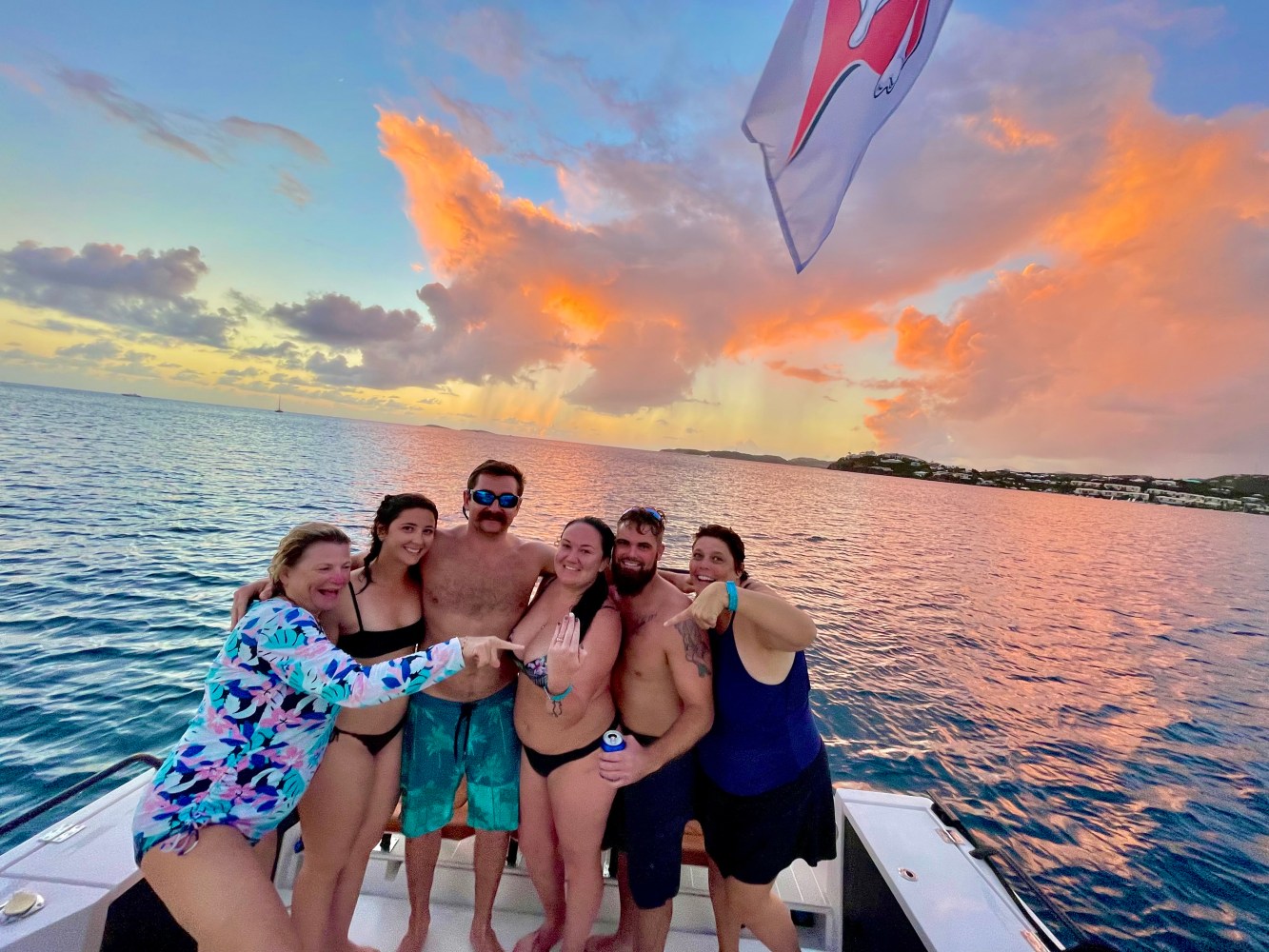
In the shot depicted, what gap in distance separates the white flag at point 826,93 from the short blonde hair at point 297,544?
363cm

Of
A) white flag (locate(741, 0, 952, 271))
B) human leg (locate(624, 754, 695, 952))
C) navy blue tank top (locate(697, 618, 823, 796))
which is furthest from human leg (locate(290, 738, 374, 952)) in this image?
white flag (locate(741, 0, 952, 271))

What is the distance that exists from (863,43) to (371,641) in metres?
5.10

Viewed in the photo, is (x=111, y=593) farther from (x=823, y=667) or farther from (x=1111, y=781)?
(x=1111, y=781)

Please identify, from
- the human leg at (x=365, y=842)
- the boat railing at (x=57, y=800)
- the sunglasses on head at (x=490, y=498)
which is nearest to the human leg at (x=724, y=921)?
the human leg at (x=365, y=842)

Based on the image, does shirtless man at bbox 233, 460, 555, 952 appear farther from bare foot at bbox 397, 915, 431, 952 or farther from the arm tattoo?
the arm tattoo

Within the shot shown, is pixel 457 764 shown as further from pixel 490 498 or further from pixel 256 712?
pixel 490 498

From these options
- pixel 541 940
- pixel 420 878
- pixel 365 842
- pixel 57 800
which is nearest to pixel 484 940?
pixel 541 940

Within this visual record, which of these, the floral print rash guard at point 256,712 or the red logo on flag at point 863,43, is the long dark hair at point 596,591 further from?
the red logo on flag at point 863,43

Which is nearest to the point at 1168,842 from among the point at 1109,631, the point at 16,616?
the point at 1109,631

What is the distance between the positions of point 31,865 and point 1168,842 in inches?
449

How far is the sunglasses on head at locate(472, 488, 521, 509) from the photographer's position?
3242 millimetres

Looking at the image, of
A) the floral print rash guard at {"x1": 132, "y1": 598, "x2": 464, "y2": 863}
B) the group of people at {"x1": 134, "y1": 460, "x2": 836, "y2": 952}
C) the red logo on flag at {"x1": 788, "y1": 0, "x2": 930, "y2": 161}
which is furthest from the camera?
the red logo on flag at {"x1": 788, "y1": 0, "x2": 930, "y2": 161}

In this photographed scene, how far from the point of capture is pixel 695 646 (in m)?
2.70

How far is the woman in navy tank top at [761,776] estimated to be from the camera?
265 centimetres
